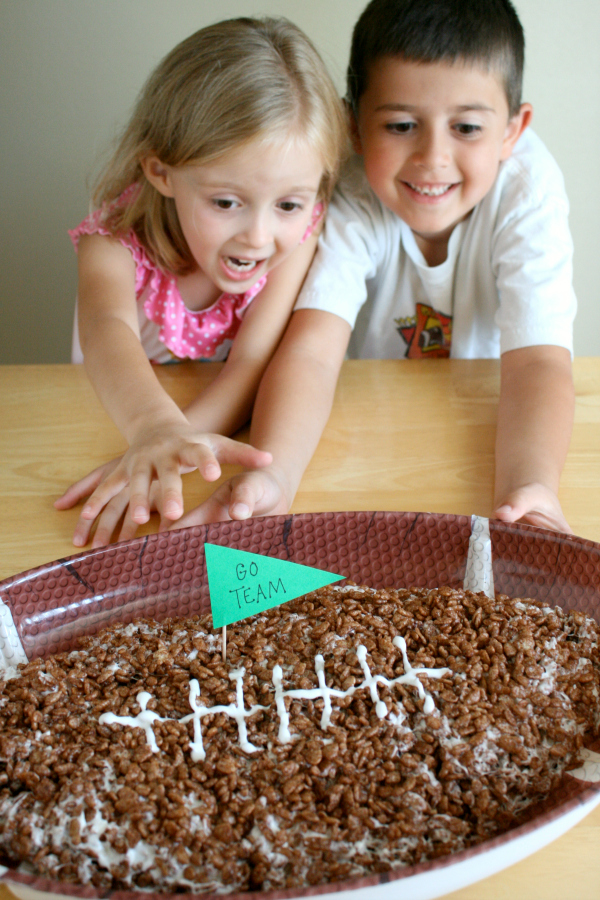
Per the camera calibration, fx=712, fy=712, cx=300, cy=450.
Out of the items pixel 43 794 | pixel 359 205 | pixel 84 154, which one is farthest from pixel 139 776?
pixel 84 154

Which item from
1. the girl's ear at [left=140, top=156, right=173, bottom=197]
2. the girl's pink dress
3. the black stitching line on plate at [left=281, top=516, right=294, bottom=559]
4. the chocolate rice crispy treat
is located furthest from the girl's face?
the chocolate rice crispy treat

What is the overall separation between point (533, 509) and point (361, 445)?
0.89 ft

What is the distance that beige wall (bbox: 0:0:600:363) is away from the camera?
1.82 metres

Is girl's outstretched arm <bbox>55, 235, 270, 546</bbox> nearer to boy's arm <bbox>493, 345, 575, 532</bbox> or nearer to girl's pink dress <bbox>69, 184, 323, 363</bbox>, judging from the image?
girl's pink dress <bbox>69, 184, 323, 363</bbox>

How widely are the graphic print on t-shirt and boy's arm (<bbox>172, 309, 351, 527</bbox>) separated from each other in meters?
0.29

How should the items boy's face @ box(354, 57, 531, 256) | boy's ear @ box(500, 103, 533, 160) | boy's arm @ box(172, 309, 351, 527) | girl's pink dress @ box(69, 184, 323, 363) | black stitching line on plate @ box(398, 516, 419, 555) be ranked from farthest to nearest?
girl's pink dress @ box(69, 184, 323, 363) < boy's ear @ box(500, 103, 533, 160) < boy's face @ box(354, 57, 531, 256) < boy's arm @ box(172, 309, 351, 527) < black stitching line on plate @ box(398, 516, 419, 555)

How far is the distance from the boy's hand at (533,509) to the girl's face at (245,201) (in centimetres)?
57

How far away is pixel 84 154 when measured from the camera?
2.04 meters

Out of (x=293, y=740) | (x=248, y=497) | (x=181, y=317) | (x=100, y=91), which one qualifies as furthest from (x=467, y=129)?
(x=100, y=91)

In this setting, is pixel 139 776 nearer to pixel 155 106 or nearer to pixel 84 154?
pixel 155 106

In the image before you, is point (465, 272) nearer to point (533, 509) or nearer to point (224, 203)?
point (224, 203)

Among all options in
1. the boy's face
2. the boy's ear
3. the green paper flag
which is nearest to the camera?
the green paper flag

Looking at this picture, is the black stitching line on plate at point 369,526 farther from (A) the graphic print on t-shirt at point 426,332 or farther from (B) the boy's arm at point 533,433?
(A) the graphic print on t-shirt at point 426,332

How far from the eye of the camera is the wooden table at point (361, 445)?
2.85 ft
